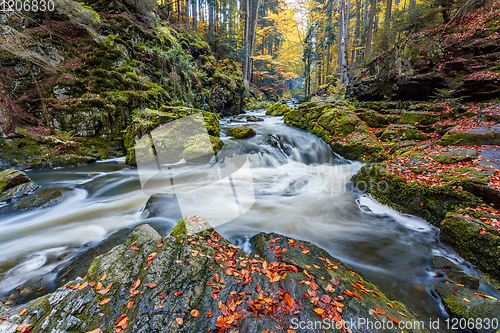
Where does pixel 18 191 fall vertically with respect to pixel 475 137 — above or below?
below

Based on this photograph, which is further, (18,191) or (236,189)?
(236,189)

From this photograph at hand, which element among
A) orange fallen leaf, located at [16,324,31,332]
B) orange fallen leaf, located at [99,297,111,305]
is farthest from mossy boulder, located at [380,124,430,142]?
orange fallen leaf, located at [16,324,31,332]

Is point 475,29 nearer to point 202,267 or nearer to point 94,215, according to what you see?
point 202,267

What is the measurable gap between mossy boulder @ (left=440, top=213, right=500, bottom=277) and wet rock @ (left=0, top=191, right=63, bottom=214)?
9.11 metres

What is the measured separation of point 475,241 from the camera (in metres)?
3.02

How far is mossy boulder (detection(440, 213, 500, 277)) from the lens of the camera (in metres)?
2.82

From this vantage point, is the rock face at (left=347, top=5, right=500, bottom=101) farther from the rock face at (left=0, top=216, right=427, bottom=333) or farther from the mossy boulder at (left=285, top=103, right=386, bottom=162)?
the rock face at (left=0, top=216, right=427, bottom=333)

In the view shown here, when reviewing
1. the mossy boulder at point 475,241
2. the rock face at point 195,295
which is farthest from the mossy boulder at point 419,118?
the rock face at point 195,295

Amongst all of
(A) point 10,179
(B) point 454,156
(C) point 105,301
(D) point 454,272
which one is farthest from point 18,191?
(B) point 454,156

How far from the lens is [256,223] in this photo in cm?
491

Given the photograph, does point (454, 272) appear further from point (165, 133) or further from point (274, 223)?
point (165, 133)

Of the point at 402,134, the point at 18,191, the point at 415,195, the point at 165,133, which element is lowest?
the point at 415,195

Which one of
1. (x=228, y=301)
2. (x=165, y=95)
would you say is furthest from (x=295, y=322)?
(x=165, y=95)

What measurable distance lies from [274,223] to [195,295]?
3.11m
